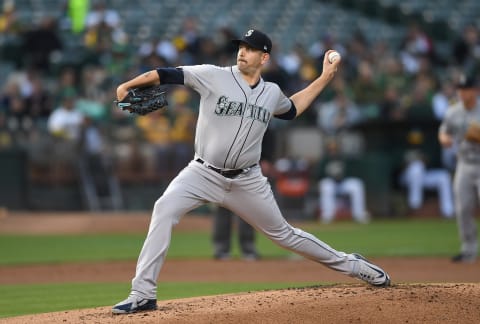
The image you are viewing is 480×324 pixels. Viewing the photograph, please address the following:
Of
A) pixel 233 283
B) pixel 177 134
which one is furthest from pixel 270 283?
pixel 177 134

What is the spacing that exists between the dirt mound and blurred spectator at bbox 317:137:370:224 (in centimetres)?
1155

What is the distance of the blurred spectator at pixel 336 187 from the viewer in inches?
747

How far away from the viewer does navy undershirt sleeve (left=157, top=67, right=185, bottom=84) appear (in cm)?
675

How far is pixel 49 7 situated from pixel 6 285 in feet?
46.7

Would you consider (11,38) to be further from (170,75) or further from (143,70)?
(170,75)

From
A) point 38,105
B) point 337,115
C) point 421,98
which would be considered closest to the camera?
point 38,105

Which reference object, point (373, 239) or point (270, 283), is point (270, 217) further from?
point (373, 239)

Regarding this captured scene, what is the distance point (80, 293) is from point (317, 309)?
137 inches

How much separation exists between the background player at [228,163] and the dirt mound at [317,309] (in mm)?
296

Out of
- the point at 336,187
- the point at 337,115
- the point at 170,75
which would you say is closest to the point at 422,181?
the point at 336,187

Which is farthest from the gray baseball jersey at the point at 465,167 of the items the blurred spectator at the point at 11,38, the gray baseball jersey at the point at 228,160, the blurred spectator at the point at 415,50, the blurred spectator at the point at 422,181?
the blurred spectator at the point at 11,38

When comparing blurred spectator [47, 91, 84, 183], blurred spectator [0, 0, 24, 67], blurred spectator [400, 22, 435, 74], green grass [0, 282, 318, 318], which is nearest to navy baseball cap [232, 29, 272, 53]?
green grass [0, 282, 318, 318]

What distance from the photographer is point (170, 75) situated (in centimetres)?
679

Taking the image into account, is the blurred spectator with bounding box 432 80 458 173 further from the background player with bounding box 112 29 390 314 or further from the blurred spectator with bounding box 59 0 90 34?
the background player with bounding box 112 29 390 314
